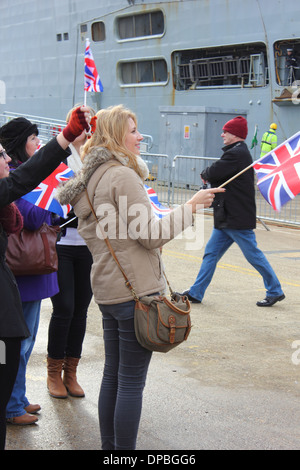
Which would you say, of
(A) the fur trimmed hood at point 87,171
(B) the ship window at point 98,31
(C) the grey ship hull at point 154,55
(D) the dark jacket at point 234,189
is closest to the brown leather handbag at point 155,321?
(A) the fur trimmed hood at point 87,171

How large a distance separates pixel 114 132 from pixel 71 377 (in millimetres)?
1938

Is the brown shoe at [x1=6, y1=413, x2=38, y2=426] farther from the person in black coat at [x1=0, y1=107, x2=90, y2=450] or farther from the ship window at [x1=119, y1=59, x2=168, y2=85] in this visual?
the ship window at [x1=119, y1=59, x2=168, y2=85]

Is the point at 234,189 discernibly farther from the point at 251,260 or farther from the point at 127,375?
the point at 127,375

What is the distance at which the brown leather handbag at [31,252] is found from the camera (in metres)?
3.78

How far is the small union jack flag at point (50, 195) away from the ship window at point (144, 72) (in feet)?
72.2

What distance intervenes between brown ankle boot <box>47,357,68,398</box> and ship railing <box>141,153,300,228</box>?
8630 millimetres

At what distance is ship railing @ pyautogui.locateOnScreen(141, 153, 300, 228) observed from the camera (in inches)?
523

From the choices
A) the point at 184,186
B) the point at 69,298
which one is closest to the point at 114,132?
the point at 69,298

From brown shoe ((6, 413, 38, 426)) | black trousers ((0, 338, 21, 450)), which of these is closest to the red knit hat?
brown shoe ((6, 413, 38, 426))

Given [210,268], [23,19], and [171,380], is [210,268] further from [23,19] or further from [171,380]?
[23,19]

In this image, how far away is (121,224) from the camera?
124 inches

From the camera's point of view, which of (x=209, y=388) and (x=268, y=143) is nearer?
(x=209, y=388)
